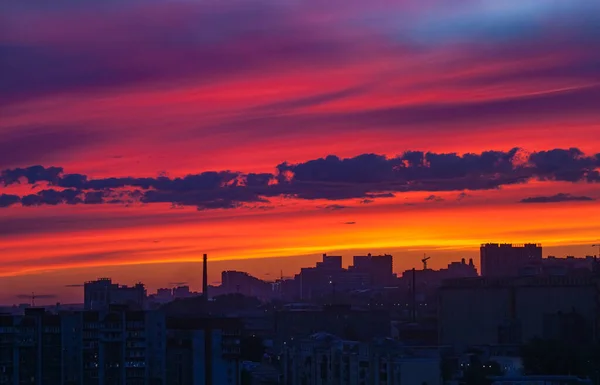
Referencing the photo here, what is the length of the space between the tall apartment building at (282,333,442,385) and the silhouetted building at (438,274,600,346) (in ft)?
49.6

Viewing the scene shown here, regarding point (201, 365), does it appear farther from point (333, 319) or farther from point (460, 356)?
point (333, 319)

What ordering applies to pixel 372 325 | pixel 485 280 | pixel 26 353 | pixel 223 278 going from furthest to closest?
pixel 223 278, pixel 372 325, pixel 485 280, pixel 26 353

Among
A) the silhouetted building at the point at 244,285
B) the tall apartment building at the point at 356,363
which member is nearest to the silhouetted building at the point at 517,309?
the tall apartment building at the point at 356,363

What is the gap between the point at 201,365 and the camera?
5056cm

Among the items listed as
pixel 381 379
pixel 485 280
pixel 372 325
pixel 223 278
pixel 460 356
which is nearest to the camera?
pixel 381 379

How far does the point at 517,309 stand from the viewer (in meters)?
69.9

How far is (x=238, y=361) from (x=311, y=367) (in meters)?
2.72

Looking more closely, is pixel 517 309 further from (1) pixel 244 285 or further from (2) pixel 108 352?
(1) pixel 244 285

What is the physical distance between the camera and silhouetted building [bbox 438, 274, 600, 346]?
221 feet

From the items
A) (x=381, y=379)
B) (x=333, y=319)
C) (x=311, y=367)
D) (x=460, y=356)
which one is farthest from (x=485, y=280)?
(x=381, y=379)

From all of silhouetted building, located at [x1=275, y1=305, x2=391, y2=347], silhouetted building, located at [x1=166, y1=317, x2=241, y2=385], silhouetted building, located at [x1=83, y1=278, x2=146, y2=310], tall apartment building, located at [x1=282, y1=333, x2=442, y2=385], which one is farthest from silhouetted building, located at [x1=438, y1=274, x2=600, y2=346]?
silhouetted building, located at [x1=83, y1=278, x2=146, y2=310]

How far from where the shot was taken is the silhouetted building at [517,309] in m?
67.2

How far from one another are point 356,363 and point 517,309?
2355cm

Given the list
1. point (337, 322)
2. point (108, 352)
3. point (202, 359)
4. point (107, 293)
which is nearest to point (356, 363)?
point (202, 359)
